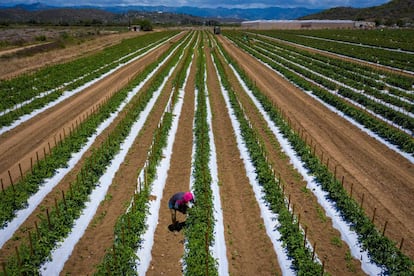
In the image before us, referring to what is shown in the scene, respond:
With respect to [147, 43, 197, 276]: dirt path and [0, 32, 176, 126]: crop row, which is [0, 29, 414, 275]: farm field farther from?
[0, 32, 176, 126]: crop row

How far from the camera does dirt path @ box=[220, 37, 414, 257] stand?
9461 millimetres

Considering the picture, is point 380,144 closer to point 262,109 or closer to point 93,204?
point 262,109

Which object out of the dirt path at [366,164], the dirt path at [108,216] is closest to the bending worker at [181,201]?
the dirt path at [108,216]

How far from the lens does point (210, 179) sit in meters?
11.4

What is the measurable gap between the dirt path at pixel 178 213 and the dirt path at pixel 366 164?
503cm

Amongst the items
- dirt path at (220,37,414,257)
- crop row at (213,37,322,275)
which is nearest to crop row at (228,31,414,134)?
dirt path at (220,37,414,257)

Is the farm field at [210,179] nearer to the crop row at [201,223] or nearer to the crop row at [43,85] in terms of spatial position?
the crop row at [201,223]

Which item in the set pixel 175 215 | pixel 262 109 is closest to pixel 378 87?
pixel 262 109

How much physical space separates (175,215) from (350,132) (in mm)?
9805

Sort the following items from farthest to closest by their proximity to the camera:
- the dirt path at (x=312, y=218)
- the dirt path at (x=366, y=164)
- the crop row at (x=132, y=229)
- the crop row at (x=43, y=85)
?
the crop row at (x=43, y=85) → the dirt path at (x=366, y=164) → the dirt path at (x=312, y=218) → the crop row at (x=132, y=229)

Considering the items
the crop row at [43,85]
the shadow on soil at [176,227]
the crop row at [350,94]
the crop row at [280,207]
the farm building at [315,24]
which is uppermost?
the farm building at [315,24]

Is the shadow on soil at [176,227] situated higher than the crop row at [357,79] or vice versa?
the crop row at [357,79]

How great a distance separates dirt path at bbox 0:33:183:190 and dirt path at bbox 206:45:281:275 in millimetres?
6801

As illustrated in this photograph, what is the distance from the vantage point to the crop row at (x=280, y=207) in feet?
25.2
